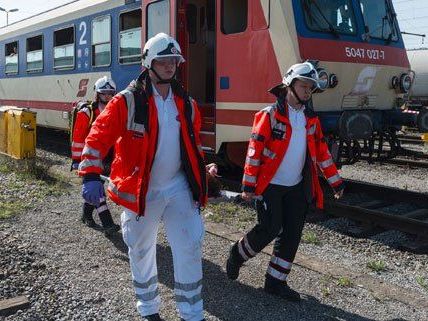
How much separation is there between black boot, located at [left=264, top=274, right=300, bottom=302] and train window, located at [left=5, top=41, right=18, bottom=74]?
1233 centimetres

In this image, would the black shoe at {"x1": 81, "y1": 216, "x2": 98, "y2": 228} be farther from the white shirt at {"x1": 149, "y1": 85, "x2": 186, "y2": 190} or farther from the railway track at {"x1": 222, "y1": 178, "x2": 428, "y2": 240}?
the white shirt at {"x1": 149, "y1": 85, "x2": 186, "y2": 190}

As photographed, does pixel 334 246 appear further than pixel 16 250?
Yes

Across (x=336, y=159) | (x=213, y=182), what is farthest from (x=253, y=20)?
(x=213, y=182)

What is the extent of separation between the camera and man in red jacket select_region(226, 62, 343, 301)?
4.16m

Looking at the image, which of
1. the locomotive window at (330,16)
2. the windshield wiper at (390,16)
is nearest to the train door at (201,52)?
the locomotive window at (330,16)

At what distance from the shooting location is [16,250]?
5.29 metres

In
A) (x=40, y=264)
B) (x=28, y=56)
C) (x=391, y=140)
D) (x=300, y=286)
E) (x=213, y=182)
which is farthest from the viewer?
(x=28, y=56)

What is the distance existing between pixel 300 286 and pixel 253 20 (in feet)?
12.3

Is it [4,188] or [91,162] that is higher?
[91,162]

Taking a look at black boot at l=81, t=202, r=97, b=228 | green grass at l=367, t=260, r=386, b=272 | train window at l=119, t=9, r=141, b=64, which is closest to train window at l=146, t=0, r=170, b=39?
train window at l=119, t=9, r=141, b=64

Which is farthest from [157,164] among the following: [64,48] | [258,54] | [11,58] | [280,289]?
[11,58]

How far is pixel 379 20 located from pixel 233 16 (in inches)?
88.5

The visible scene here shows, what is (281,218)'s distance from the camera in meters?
4.25

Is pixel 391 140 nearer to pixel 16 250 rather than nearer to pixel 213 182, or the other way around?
pixel 213 182
